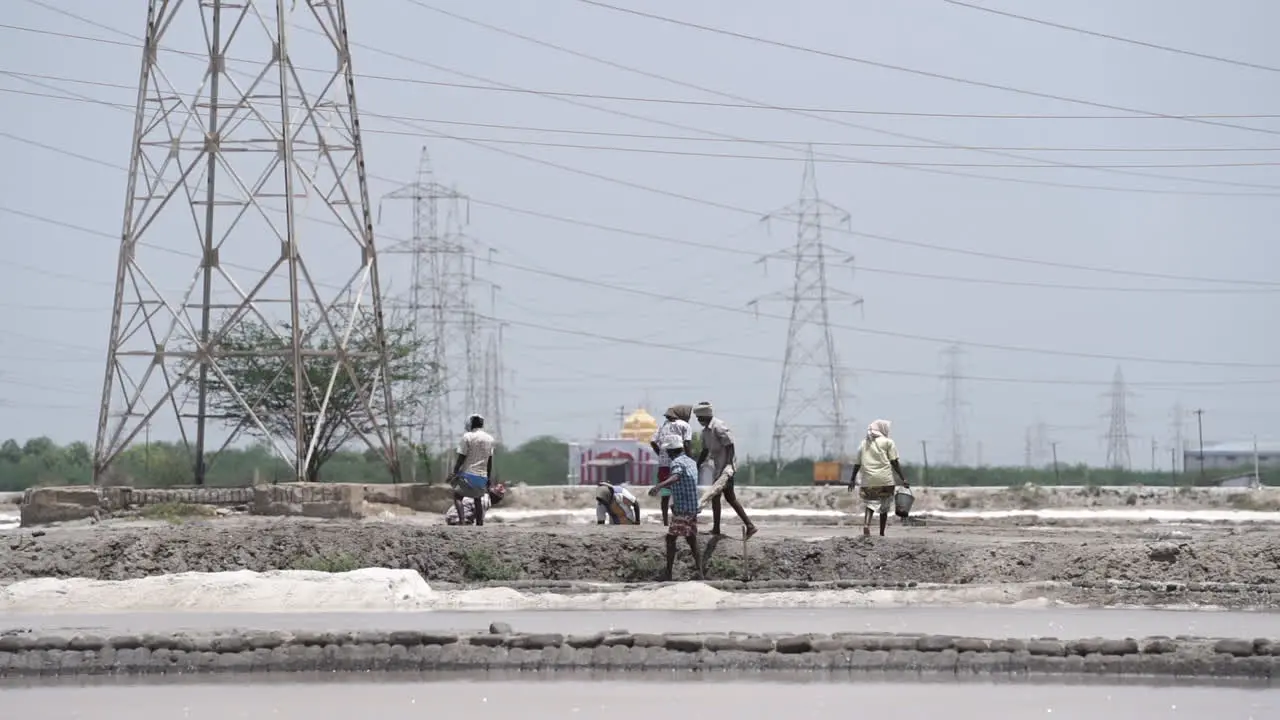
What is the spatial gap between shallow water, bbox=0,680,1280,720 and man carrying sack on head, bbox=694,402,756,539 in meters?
7.62

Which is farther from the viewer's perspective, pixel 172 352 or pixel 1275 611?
pixel 172 352

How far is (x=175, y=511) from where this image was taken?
27578 millimetres

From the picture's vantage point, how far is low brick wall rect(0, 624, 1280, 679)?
11500mm

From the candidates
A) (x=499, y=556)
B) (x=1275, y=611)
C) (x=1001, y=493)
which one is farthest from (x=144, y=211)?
(x=1001, y=493)

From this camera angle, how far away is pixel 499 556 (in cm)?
1981

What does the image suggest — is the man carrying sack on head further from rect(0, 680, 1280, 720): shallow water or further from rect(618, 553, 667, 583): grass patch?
rect(0, 680, 1280, 720): shallow water

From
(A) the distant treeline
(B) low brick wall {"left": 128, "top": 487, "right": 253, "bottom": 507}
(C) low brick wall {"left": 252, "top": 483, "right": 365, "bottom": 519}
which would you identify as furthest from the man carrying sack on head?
(A) the distant treeline

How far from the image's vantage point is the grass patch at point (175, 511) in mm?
27016

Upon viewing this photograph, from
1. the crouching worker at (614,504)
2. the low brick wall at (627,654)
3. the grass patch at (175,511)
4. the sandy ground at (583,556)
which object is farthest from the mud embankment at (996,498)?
the low brick wall at (627,654)

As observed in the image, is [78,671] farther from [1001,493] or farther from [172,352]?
[1001,493]

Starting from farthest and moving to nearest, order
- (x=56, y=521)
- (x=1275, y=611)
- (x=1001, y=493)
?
(x=1001, y=493)
(x=56, y=521)
(x=1275, y=611)

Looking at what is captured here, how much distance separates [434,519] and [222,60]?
889cm

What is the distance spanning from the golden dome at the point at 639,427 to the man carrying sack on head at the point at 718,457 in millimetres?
60173

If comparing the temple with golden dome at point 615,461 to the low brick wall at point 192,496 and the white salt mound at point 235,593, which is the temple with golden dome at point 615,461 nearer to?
the low brick wall at point 192,496
